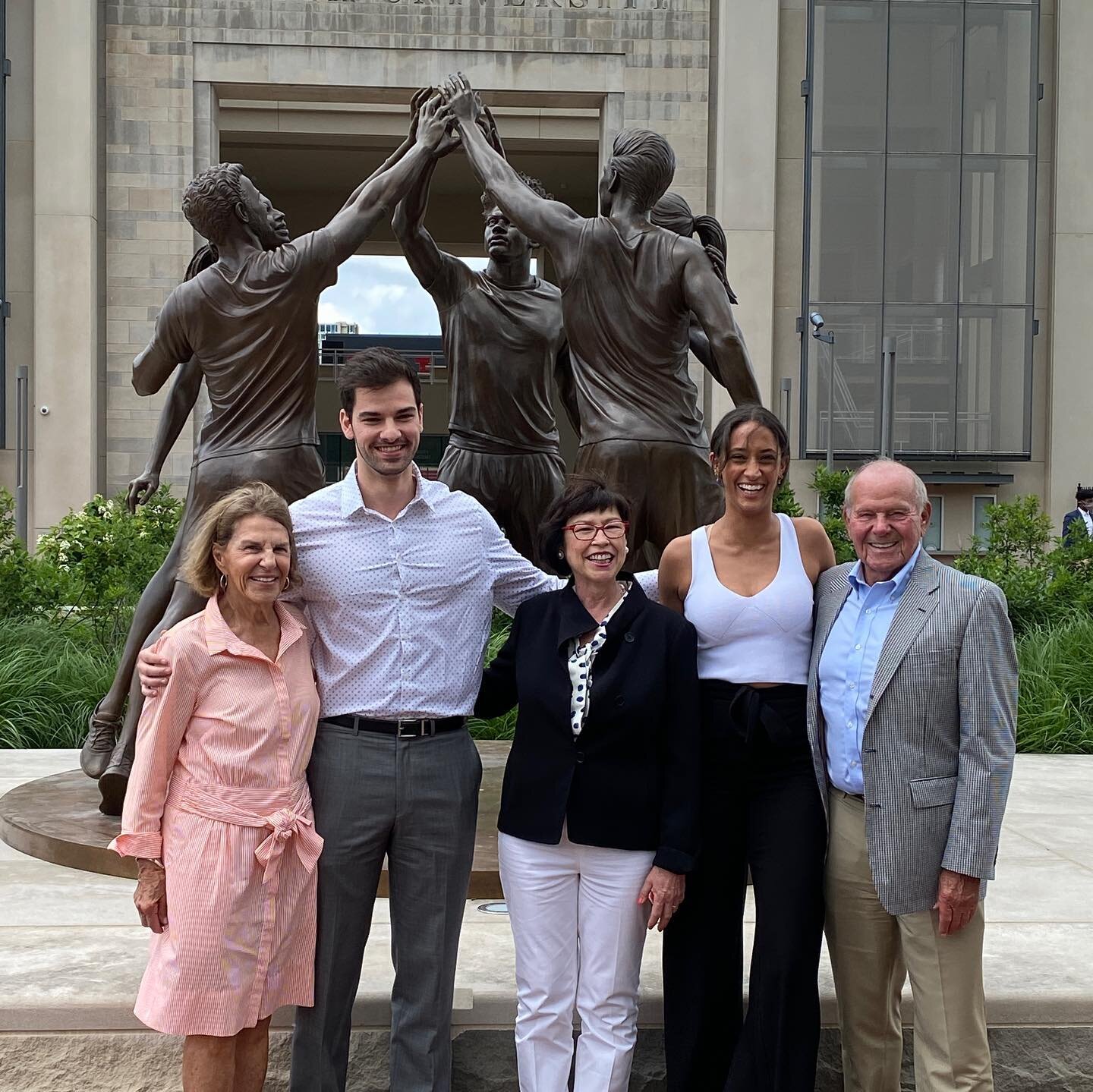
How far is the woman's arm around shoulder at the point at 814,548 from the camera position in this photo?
3.44 meters

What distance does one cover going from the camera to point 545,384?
6.61m

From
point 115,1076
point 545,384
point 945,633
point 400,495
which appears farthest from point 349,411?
point 545,384

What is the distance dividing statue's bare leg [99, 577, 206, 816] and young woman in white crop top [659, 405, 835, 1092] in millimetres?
2850

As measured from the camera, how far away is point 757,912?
10.6 ft

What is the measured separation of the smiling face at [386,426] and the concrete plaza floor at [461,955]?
5.29ft

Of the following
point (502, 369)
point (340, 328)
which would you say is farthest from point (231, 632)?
point (340, 328)

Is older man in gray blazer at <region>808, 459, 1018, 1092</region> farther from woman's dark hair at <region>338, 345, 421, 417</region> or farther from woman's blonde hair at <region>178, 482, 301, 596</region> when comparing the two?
woman's blonde hair at <region>178, 482, 301, 596</region>

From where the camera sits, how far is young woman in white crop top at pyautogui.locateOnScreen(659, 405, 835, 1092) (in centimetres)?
321

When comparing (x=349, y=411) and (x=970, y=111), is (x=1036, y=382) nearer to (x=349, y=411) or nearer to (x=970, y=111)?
(x=970, y=111)

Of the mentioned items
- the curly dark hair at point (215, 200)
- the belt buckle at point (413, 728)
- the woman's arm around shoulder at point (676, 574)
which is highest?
the curly dark hair at point (215, 200)

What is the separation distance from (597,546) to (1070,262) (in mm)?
21139

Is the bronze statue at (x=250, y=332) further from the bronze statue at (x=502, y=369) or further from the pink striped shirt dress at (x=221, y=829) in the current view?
the pink striped shirt dress at (x=221, y=829)

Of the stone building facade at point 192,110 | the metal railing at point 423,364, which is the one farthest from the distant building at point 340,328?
the stone building facade at point 192,110

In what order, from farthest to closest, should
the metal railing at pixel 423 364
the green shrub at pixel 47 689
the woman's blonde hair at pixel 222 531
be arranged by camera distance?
the metal railing at pixel 423 364
the green shrub at pixel 47 689
the woman's blonde hair at pixel 222 531
